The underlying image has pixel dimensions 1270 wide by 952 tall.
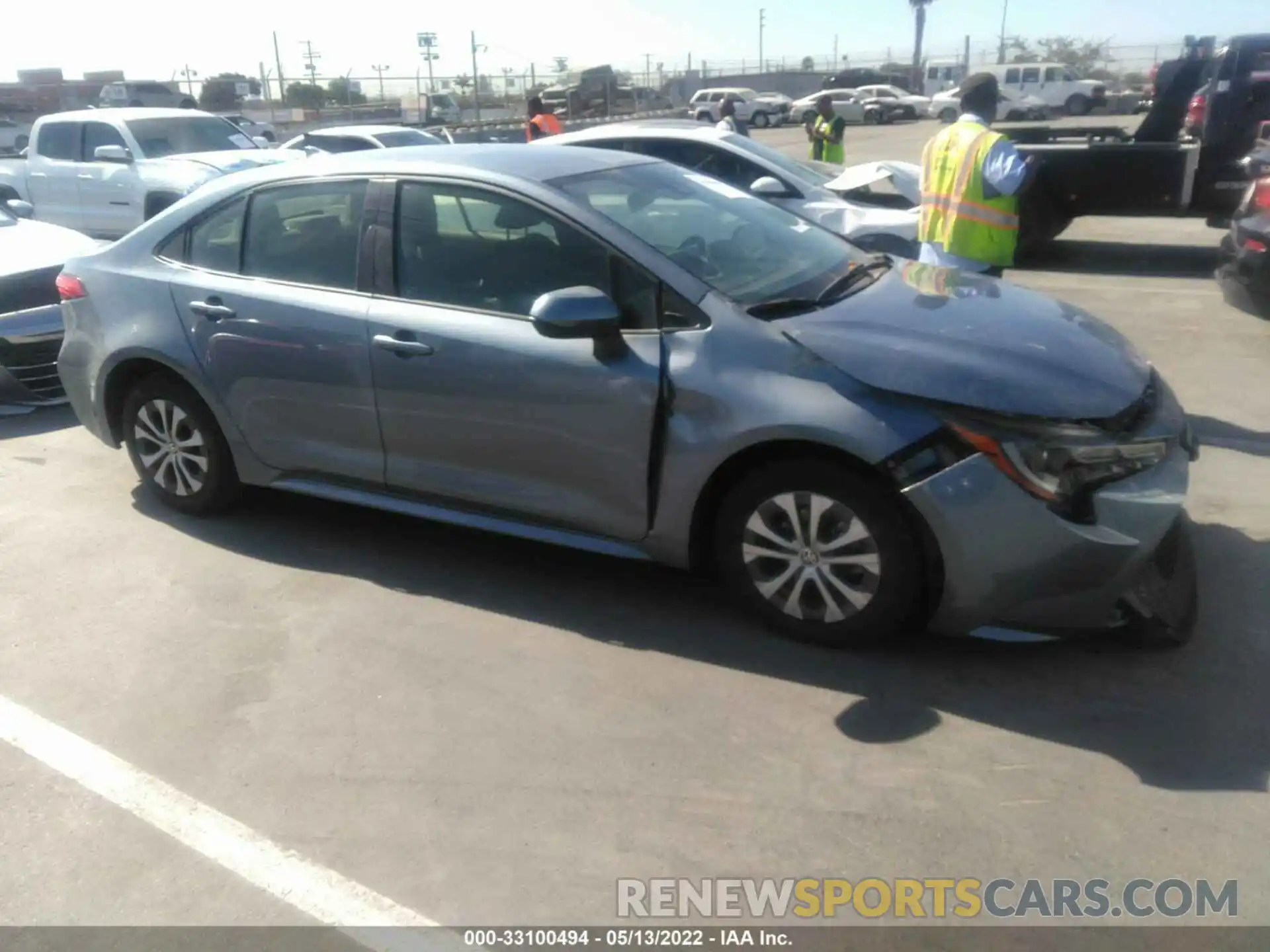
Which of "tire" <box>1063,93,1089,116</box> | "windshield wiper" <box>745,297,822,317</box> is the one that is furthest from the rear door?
"tire" <box>1063,93,1089,116</box>

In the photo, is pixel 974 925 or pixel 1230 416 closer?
pixel 974 925

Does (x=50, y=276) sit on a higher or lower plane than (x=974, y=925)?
higher

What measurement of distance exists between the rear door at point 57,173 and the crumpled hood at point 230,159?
4.11 ft

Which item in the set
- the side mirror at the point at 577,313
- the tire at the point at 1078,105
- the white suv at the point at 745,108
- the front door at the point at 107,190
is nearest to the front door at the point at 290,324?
the side mirror at the point at 577,313

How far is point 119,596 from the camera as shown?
187 inches

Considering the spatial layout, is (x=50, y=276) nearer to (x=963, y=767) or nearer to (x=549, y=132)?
(x=963, y=767)

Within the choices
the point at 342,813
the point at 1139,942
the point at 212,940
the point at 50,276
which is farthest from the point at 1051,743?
the point at 50,276

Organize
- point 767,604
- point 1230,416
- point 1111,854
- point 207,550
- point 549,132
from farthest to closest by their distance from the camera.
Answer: point 549,132, point 1230,416, point 207,550, point 767,604, point 1111,854

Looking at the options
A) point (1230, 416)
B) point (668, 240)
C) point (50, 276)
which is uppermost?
point (668, 240)

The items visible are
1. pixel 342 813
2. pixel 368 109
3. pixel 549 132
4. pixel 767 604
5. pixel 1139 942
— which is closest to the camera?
pixel 1139 942

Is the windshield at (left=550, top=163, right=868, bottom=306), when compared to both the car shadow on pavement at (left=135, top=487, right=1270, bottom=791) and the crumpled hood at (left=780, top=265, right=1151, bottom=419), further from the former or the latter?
the car shadow on pavement at (left=135, top=487, right=1270, bottom=791)

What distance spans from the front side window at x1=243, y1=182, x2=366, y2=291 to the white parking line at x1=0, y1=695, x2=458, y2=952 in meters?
2.00

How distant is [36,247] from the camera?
26.2 ft

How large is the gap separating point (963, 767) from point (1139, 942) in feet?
2.42
